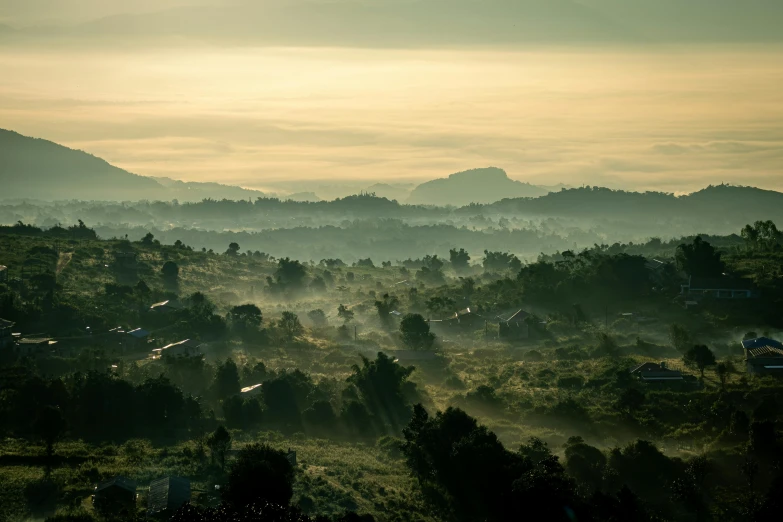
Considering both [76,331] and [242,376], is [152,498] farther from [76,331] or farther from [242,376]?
[76,331]

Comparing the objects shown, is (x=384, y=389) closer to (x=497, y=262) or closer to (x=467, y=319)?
(x=467, y=319)

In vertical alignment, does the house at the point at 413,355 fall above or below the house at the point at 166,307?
below

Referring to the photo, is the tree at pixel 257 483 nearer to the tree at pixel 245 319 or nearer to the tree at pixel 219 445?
the tree at pixel 219 445

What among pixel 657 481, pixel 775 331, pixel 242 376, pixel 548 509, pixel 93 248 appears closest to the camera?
pixel 548 509

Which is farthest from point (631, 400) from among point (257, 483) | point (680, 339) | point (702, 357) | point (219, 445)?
point (257, 483)

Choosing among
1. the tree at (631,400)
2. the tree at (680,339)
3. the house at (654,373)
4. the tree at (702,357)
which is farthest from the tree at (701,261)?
the tree at (631,400)

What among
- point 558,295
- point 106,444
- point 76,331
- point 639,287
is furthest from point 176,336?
point 639,287
